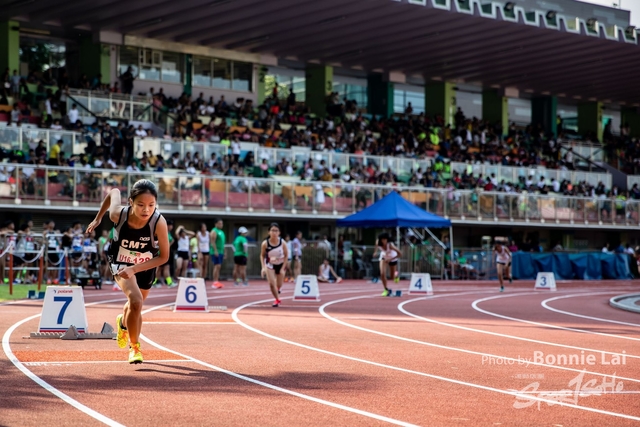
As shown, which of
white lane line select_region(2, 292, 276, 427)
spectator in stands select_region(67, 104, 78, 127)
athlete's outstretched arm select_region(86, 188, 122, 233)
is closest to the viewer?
white lane line select_region(2, 292, 276, 427)

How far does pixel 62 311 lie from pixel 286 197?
Answer: 24.5 m

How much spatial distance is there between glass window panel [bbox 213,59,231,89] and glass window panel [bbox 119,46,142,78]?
455 cm

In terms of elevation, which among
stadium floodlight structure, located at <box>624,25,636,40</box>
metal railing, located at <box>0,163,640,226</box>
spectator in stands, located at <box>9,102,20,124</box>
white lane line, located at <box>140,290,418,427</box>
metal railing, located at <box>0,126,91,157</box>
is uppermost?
stadium floodlight structure, located at <box>624,25,636,40</box>

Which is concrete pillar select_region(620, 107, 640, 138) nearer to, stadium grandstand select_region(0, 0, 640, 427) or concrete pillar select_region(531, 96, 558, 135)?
stadium grandstand select_region(0, 0, 640, 427)

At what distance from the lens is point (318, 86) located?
175 feet

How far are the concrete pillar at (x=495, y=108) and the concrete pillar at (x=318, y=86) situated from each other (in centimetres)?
1154

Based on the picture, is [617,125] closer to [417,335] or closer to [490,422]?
[417,335]

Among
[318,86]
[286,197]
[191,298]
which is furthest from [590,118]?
[191,298]

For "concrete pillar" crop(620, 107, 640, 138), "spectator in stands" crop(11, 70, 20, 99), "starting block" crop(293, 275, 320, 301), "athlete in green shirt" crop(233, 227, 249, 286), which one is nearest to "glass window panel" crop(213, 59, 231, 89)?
"spectator in stands" crop(11, 70, 20, 99)

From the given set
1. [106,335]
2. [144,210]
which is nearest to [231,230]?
[106,335]

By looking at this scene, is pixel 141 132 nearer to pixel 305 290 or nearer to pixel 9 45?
pixel 9 45

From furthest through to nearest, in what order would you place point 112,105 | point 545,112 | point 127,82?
point 545,112, point 127,82, point 112,105

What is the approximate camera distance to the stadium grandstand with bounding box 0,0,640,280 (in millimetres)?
→ 35875

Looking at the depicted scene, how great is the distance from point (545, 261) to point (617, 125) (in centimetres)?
3196
